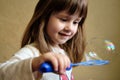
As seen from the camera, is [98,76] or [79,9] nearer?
[79,9]

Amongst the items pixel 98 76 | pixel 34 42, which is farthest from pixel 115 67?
pixel 34 42

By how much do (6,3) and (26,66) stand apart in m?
0.77

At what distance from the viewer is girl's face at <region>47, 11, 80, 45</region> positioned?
0.59m

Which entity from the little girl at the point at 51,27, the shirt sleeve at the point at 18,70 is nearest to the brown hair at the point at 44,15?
the little girl at the point at 51,27

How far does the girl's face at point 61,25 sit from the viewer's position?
59cm

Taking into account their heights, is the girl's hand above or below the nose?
above

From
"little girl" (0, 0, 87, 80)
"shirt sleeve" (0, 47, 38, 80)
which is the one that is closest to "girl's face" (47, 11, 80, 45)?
"little girl" (0, 0, 87, 80)

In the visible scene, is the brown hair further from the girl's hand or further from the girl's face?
the girl's hand

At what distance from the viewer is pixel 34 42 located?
0.62m

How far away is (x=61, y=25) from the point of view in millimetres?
596

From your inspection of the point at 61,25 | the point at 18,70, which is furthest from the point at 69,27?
the point at 18,70

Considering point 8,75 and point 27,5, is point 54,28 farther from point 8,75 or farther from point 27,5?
point 27,5

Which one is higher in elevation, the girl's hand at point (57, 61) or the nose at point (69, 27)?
the girl's hand at point (57, 61)

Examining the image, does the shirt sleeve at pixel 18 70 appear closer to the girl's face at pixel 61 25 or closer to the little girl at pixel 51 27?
the little girl at pixel 51 27
